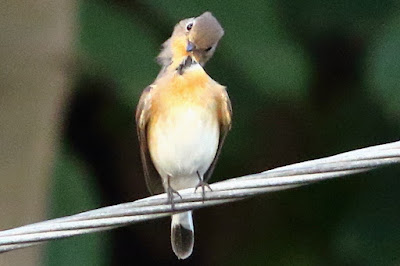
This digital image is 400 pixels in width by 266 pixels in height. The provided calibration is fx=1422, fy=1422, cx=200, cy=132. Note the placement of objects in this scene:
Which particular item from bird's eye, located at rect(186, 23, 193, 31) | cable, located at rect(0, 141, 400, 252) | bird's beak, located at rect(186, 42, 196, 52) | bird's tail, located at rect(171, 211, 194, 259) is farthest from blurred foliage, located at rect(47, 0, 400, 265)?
cable, located at rect(0, 141, 400, 252)

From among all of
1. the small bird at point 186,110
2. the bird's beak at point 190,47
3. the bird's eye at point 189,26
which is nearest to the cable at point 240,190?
the small bird at point 186,110

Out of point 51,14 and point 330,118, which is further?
point 330,118

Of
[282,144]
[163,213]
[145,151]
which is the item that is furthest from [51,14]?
[163,213]

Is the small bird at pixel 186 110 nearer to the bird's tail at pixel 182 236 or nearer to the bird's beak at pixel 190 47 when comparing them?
the bird's beak at pixel 190 47

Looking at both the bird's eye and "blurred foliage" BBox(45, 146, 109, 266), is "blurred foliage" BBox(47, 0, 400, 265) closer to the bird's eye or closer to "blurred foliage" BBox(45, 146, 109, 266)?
"blurred foliage" BBox(45, 146, 109, 266)

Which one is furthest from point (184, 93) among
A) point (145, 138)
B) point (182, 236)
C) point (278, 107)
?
point (278, 107)

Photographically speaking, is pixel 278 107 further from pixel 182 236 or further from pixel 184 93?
pixel 184 93

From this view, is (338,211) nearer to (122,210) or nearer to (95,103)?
(95,103)
